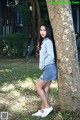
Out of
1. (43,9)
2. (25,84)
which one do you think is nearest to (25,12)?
(43,9)

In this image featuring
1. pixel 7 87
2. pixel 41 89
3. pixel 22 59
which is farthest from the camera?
pixel 22 59

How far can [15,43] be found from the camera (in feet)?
57.2

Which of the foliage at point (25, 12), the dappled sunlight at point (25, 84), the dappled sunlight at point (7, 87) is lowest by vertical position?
the dappled sunlight at point (25, 84)

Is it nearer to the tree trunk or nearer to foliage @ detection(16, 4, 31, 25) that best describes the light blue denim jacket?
the tree trunk

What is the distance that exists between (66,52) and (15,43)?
11571 mm

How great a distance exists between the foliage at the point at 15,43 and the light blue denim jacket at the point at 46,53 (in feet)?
37.4

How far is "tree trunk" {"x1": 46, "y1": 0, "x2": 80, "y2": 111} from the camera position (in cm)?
596

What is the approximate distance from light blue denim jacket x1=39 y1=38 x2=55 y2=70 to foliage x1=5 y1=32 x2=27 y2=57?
1141cm

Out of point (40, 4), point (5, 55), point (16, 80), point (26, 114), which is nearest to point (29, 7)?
point (40, 4)

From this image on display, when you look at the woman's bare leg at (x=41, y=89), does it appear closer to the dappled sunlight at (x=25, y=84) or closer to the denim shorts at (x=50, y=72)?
the denim shorts at (x=50, y=72)

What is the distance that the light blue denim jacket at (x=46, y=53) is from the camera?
19.5 ft

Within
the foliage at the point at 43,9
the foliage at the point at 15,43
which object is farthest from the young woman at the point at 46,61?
the foliage at the point at 15,43

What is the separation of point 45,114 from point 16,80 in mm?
3303

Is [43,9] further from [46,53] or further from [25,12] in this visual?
[46,53]
